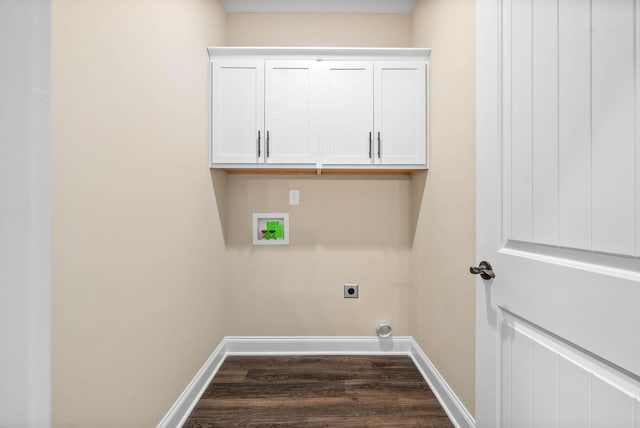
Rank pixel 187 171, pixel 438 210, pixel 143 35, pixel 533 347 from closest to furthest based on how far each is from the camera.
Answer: pixel 533 347 → pixel 143 35 → pixel 187 171 → pixel 438 210

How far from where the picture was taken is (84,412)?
929mm

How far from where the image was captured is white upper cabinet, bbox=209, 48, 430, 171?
6.63ft

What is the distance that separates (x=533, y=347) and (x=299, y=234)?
1.66 metres

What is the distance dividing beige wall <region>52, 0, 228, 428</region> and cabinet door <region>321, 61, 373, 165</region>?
816mm

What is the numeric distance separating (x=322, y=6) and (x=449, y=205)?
1735mm

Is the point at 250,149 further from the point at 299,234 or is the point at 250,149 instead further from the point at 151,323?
the point at 151,323

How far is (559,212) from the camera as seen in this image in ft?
2.50

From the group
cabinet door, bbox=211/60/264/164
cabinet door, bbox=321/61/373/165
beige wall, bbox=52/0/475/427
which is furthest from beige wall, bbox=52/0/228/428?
cabinet door, bbox=321/61/373/165

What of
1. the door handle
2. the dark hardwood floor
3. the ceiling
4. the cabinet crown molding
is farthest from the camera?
the ceiling

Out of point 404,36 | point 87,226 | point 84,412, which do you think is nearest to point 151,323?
point 84,412

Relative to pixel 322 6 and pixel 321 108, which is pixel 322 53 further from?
pixel 322 6

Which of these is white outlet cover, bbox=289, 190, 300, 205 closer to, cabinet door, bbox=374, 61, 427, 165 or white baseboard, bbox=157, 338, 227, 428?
cabinet door, bbox=374, 61, 427, 165

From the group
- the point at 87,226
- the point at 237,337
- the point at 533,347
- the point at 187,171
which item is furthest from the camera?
the point at 237,337

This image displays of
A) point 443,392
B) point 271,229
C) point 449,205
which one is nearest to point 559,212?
point 449,205
